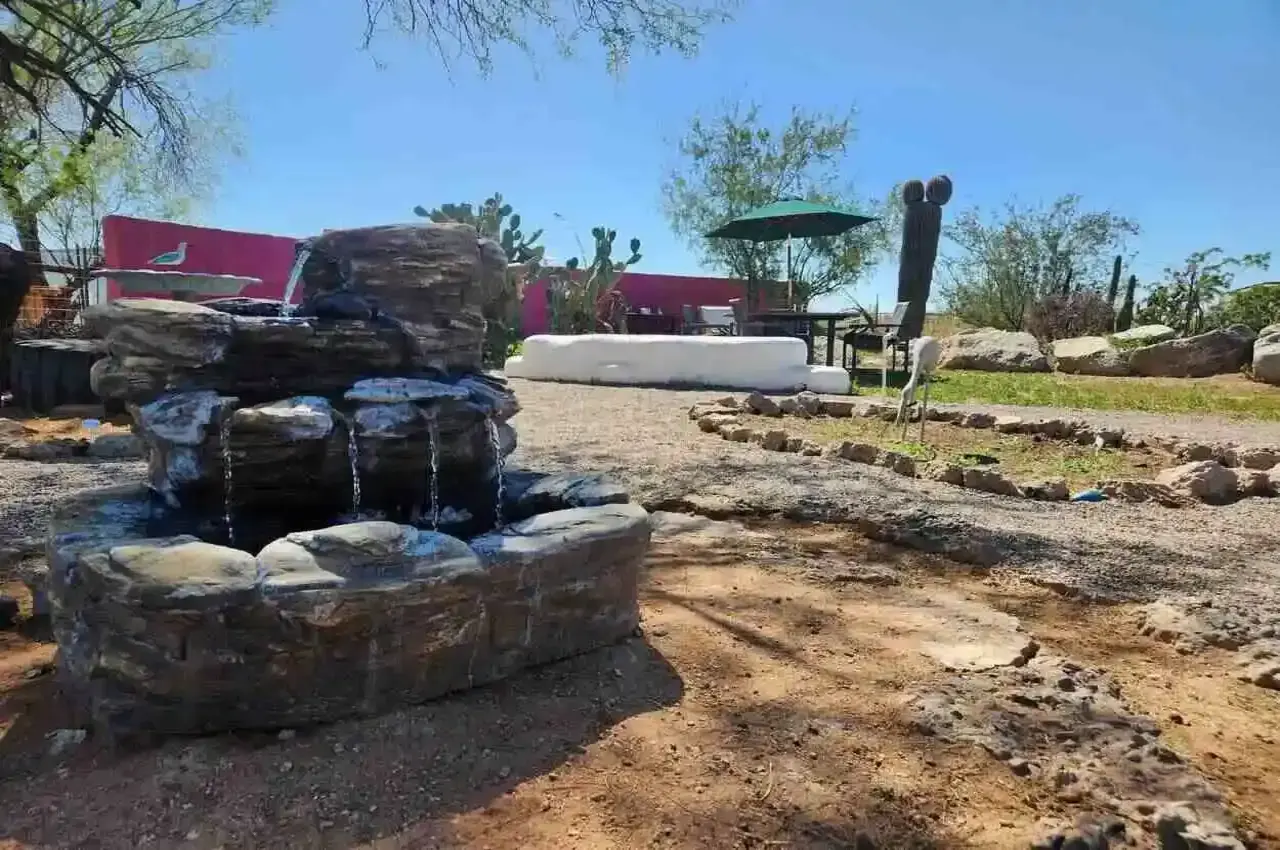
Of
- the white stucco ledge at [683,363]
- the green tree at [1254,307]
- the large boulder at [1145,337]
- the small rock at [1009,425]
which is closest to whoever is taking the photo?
the small rock at [1009,425]

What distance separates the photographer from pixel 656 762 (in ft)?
6.99

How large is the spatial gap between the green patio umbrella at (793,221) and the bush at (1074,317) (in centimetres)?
688

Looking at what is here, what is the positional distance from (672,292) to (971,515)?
18038 mm

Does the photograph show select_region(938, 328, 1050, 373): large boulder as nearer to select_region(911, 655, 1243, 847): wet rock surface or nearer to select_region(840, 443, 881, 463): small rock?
select_region(840, 443, 881, 463): small rock

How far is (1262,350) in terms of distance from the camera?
11992mm

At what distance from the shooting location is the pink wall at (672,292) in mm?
21359

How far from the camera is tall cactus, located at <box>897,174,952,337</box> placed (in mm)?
14719

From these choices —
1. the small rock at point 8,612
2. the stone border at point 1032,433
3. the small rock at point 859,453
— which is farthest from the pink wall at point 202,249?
the small rock at point 8,612

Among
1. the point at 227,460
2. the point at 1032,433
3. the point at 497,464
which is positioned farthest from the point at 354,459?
the point at 1032,433

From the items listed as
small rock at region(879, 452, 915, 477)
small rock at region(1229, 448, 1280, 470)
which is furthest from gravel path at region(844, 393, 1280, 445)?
small rock at region(879, 452, 915, 477)

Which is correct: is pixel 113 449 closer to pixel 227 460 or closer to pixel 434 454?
pixel 227 460

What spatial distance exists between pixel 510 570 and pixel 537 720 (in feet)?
1.43

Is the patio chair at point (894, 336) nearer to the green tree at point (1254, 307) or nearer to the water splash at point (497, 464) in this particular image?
the green tree at point (1254, 307)

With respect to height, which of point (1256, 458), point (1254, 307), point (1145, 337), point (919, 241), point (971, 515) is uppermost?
point (919, 241)
